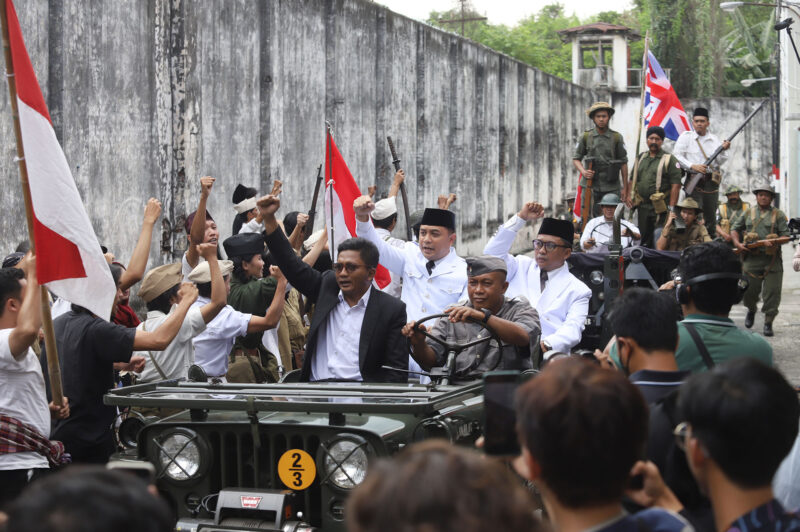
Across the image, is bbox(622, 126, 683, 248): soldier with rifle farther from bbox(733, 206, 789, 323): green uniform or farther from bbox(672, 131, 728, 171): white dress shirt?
bbox(733, 206, 789, 323): green uniform

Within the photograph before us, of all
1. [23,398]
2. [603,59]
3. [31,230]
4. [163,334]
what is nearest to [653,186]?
[163,334]

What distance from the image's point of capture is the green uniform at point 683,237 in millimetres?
12445

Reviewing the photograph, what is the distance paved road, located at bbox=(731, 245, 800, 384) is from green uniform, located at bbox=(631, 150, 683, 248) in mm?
2185

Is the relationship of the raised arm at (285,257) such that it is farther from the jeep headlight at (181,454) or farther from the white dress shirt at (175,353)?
the jeep headlight at (181,454)

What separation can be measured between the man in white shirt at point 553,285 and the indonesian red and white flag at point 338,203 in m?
1.26

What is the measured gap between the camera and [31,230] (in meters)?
5.14

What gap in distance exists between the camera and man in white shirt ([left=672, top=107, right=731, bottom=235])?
1386cm

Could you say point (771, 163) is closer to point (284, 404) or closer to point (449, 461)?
point (284, 404)

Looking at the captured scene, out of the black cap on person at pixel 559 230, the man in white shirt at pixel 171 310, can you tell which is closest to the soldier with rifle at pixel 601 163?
the black cap on person at pixel 559 230

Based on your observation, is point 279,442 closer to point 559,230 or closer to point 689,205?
point 559,230

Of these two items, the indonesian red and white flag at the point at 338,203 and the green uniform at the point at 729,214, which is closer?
the indonesian red and white flag at the point at 338,203

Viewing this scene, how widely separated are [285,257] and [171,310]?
0.81 m

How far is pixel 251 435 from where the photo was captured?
4.99 meters

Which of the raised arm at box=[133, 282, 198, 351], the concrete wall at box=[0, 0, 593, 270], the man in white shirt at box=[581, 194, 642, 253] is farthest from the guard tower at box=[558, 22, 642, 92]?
the raised arm at box=[133, 282, 198, 351]
